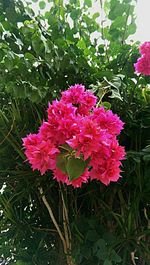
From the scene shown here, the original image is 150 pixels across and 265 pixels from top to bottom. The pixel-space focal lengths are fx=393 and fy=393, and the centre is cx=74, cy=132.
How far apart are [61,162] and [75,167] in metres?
0.02

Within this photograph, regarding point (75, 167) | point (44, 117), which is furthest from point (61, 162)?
point (44, 117)

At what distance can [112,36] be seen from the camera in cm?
78

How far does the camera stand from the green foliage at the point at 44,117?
634 mm

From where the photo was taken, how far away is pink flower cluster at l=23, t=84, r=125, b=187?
1.43 feet

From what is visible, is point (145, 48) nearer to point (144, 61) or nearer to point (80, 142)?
point (144, 61)

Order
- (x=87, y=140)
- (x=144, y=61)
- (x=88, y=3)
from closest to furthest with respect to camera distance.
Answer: (x=87, y=140) → (x=144, y=61) → (x=88, y=3)

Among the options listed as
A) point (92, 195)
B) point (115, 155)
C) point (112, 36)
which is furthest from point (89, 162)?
point (112, 36)

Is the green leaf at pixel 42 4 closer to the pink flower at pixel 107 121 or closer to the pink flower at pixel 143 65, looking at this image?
the pink flower at pixel 143 65

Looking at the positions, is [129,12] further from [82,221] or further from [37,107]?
[82,221]

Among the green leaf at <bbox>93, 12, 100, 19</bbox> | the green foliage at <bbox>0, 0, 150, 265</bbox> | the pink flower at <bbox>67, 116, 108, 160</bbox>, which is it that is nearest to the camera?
the pink flower at <bbox>67, 116, 108, 160</bbox>

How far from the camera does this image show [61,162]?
458mm

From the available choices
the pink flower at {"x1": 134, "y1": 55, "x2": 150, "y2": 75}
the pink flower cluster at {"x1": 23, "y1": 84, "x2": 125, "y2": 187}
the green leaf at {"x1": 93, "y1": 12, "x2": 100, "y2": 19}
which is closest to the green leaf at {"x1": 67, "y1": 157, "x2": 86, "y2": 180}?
the pink flower cluster at {"x1": 23, "y1": 84, "x2": 125, "y2": 187}

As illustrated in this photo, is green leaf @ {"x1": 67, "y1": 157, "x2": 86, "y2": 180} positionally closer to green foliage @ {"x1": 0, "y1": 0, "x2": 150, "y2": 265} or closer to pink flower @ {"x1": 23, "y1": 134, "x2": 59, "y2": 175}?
pink flower @ {"x1": 23, "y1": 134, "x2": 59, "y2": 175}

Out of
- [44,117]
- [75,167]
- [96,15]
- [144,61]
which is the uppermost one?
[96,15]
